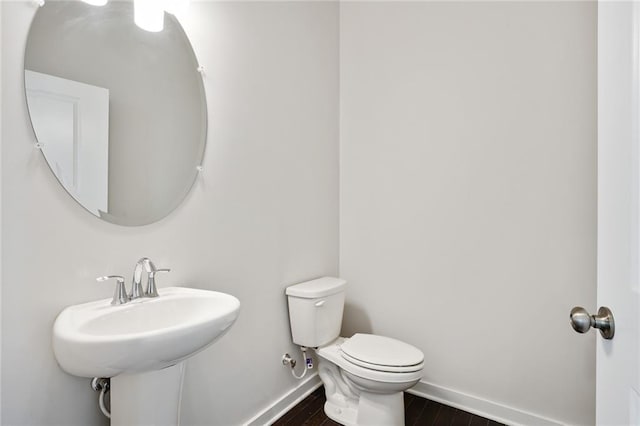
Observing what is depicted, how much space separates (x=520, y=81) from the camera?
5.60ft

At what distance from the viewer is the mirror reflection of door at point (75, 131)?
0.98 metres

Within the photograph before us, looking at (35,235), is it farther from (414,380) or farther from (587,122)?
(587,122)

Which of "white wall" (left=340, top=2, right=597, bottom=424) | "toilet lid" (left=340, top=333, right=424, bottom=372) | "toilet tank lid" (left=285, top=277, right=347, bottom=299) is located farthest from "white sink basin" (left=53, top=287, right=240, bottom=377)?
"white wall" (left=340, top=2, right=597, bottom=424)

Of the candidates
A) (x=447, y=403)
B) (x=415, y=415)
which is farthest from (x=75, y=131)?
(x=447, y=403)

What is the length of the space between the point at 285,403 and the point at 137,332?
116 cm

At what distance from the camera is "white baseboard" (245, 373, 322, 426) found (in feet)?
5.48

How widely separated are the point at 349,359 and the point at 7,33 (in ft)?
5.46

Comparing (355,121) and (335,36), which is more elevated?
(335,36)

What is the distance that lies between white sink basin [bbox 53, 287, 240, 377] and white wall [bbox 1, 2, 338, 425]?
134 millimetres

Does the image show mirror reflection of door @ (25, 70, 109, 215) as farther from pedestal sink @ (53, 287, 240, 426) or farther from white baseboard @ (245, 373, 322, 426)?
white baseboard @ (245, 373, 322, 426)

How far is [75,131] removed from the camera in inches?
41.6

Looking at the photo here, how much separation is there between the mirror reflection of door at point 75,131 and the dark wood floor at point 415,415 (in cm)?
138

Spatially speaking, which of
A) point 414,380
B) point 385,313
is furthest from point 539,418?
point 385,313

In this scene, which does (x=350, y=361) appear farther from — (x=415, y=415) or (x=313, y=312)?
(x=415, y=415)
